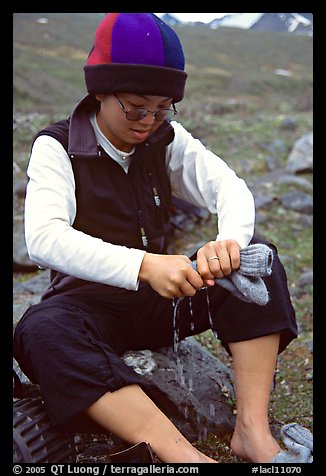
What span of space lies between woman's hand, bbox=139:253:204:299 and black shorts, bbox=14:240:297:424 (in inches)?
9.9

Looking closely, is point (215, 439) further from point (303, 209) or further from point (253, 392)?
point (303, 209)

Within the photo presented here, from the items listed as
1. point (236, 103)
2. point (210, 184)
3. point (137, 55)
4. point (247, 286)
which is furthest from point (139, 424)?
point (236, 103)

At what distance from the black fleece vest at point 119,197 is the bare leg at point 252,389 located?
0.51 m

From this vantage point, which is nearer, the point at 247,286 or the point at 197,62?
the point at 247,286

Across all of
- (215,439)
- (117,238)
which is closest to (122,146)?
(117,238)

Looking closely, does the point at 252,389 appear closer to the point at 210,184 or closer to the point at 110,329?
the point at 110,329

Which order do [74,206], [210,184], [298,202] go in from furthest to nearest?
[298,202] < [210,184] < [74,206]

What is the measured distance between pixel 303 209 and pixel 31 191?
11.1 feet

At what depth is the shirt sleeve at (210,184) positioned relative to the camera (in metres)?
2.12

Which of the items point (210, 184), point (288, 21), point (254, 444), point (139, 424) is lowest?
point (254, 444)

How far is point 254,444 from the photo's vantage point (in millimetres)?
1918

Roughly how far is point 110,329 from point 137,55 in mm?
886
